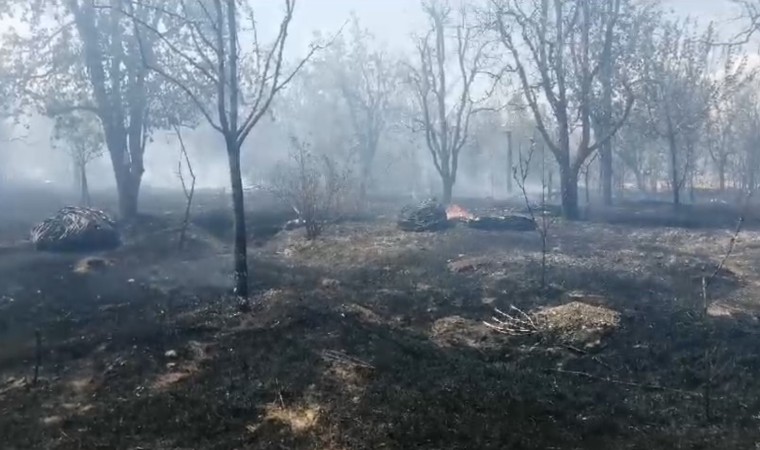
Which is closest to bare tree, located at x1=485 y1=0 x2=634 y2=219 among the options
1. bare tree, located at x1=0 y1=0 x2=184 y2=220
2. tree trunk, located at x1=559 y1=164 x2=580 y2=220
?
tree trunk, located at x1=559 y1=164 x2=580 y2=220

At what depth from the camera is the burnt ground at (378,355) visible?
6.45m

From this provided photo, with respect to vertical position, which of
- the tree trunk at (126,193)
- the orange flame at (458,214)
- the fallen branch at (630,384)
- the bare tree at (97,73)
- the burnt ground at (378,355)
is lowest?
the fallen branch at (630,384)

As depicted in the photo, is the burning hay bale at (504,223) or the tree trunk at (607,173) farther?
the tree trunk at (607,173)

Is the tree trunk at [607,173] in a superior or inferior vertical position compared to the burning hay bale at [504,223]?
superior

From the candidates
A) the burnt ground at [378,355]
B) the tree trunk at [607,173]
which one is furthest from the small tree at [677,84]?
the burnt ground at [378,355]

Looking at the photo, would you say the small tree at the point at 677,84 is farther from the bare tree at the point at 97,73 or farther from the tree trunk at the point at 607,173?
the bare tree at the point at 97,73

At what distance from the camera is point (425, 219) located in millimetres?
20609

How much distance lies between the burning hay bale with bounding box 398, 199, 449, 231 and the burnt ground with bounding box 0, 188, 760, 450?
161 inches

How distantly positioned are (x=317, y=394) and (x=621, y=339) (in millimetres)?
4427

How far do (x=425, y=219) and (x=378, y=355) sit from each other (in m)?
12.2

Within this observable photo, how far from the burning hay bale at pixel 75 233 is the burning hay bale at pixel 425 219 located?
8405mm

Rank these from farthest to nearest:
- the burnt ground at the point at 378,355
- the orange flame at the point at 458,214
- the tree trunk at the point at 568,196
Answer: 1. the tree trunk at the point at 568,196
2. the orange flame at the point at 458,214
3. the burnt ground at the point at 378,355

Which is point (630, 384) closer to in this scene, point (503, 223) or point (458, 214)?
point (503, 223)

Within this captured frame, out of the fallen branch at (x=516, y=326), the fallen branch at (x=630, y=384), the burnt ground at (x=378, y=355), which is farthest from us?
the fallen branch at (x=516, y=326)
